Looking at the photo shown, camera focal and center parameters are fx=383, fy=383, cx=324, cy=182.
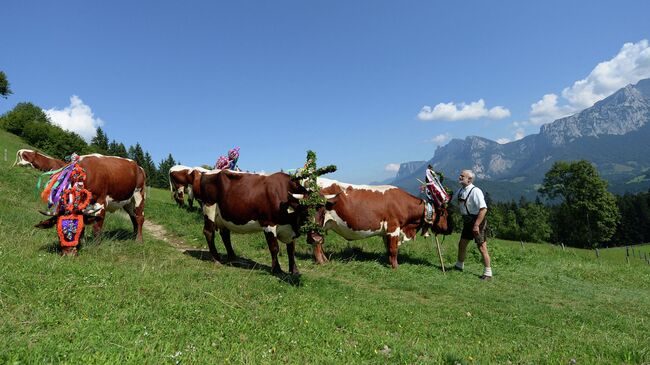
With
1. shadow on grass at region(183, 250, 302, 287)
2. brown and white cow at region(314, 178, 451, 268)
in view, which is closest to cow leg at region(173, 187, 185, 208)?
shadow on grass at region(183, 250, 302, 287)

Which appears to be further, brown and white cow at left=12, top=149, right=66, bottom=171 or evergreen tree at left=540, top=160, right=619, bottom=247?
evergreen tree at left=540, top=160, right=619, bottom=247

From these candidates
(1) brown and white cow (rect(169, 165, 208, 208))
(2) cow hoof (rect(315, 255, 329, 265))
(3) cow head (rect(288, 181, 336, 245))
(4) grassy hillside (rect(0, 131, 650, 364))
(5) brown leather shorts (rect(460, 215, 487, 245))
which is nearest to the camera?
(4) grassy hillside (rect(0, 131, 650, 364))

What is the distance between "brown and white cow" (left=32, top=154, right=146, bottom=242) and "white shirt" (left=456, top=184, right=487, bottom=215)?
9.42m

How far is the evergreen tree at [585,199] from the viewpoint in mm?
57719

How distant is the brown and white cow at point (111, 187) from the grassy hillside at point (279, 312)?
74 centimetres

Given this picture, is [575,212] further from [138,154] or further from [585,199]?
[138,154]

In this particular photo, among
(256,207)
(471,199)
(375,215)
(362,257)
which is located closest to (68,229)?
(256,207)

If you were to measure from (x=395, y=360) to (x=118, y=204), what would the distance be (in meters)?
8.62

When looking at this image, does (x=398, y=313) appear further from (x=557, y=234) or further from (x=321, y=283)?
(x=557, y=234)

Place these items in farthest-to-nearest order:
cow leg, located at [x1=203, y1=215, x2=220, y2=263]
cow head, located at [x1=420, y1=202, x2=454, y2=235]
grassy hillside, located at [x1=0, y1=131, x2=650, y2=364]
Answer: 1. cow head, located at [x1=420, y1=202, x2=454, y2=235]
2. cow leg, located at [x1=203, y1=215, x2=220, y2=263]
3. grassy hillside, located at [x1=0, y1=131, x2=650, y2=364]

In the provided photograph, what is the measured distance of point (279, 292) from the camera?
714 cm

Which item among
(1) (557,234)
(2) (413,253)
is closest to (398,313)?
(2) (413,253)

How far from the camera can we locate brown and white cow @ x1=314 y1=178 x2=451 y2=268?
1147cm

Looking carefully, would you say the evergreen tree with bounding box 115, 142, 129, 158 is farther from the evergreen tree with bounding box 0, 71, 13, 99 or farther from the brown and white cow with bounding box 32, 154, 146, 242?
the brown and white cow with bounding box 32, 154, 146, 242
